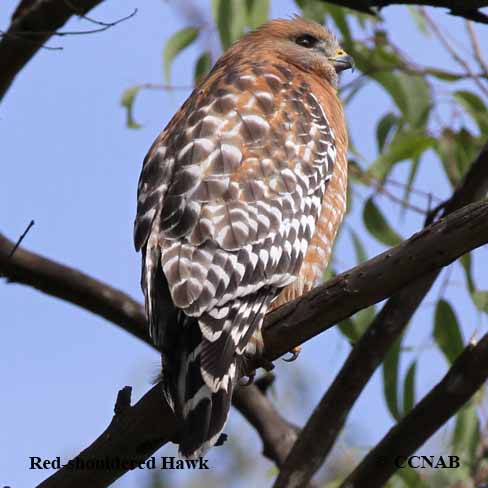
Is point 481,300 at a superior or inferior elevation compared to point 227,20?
inferior

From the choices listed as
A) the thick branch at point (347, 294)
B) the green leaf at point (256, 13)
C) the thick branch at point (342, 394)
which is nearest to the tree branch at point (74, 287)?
the thick branch at point (342, 394)

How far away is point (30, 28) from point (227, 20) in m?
1.23

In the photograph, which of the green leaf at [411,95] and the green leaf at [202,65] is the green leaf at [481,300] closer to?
the green leaf at [411,95]

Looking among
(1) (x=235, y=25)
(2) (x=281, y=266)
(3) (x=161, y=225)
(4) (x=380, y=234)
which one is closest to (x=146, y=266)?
(3) (x=161, y=225)

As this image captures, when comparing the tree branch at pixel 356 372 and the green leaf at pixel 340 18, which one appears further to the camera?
the green leaf at pixel 340 18

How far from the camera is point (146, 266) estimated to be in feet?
12.6

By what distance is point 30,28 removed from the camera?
500 centimetres

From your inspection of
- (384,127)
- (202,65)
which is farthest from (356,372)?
(202,65)

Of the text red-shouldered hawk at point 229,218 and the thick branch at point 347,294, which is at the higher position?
the text red-shouldered hawk at point 229,218

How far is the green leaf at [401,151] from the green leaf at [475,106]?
31 centimetres

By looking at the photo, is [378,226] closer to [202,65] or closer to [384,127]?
[384,127]

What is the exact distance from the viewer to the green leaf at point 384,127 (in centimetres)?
623

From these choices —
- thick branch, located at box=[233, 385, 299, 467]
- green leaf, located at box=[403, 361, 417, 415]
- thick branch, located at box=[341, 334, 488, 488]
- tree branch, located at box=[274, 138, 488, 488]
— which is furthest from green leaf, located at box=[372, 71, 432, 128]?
thick branch, located at box=[341, 334, 488, 488]

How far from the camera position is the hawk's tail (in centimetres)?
343
